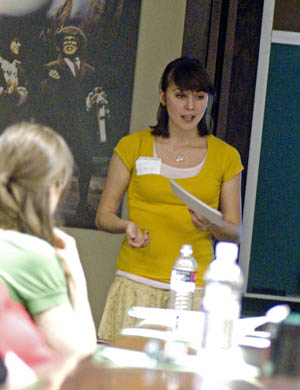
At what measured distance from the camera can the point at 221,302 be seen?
202cm

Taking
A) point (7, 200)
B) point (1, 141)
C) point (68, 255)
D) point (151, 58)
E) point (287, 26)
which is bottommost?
point (68, 255)

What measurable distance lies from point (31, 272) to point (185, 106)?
1432 millimetres

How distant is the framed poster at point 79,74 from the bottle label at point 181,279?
1908 mm

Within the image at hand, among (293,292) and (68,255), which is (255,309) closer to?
(293,292)

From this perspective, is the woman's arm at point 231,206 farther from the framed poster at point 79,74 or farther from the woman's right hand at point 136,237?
the framed poster at point 79,74

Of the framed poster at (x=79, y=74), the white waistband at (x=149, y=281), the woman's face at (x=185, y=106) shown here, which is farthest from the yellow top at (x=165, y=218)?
the framed poster at (x=79, y=74)

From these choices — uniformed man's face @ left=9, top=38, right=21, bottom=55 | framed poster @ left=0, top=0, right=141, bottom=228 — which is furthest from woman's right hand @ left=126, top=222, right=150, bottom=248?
uniformed man's face @ left=9, top=38, right=21, bottom=55

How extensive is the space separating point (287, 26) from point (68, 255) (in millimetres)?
3361

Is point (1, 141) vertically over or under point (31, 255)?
over

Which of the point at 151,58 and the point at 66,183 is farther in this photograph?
the point at 151,58

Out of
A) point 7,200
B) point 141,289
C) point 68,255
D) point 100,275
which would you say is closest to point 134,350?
point 68,255

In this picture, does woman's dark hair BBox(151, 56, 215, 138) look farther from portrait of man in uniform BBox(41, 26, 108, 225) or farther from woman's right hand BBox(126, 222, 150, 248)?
portrait of man in uniform BBox(41, 26, 108, 225)

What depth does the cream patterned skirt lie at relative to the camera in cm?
300

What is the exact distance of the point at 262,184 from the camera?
5.12m
